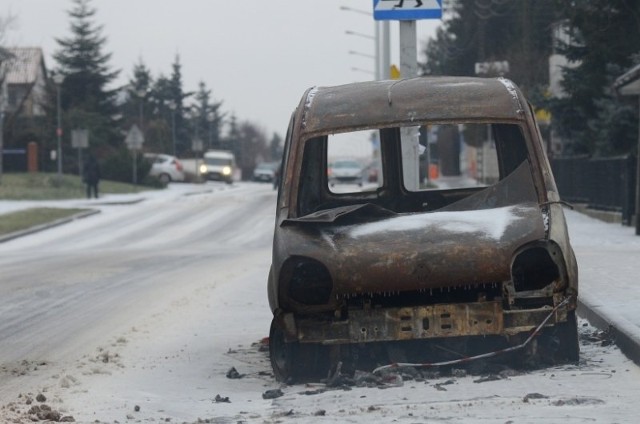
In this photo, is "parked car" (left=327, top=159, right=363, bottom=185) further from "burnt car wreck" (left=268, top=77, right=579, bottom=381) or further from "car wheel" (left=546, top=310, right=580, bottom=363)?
"car wheel" (left=546, top=310, right=580, bottom=363)

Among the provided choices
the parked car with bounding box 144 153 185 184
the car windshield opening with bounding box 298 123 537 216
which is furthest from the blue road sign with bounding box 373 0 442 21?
the parked car with bounding box 144 153 185 184

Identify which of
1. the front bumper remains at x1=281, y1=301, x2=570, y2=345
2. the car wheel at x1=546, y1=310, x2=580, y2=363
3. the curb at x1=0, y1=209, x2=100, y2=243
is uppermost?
the front bumper remains at x1=281, y1=301, x2=570, y2=345

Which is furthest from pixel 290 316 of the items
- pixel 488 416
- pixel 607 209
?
pixel 607 209

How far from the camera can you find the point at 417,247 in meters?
8.36

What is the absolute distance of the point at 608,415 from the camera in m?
6.91

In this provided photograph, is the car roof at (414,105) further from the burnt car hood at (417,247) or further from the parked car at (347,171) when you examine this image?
the parked car at (347,171)

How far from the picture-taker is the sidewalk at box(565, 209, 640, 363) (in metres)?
9.95

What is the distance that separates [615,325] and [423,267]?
7.91 feet

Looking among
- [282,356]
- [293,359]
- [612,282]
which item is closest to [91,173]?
[612,282]

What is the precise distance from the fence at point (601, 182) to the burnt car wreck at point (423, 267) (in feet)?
56.3

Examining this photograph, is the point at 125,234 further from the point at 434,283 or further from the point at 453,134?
the point at 453,134

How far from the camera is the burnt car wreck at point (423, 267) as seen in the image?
8.30 meters

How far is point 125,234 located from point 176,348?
20.5 metres

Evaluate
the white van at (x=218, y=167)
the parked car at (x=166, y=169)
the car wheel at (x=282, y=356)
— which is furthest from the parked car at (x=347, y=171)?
the car wheel at (x=282, y=356)
